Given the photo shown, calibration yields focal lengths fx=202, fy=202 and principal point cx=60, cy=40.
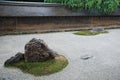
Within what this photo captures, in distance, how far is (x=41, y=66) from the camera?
407 cm

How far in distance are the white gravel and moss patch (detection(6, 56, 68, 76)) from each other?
0.11 m

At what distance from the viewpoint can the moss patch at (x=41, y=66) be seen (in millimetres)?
3885

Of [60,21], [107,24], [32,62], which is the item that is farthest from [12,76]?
[107,24]

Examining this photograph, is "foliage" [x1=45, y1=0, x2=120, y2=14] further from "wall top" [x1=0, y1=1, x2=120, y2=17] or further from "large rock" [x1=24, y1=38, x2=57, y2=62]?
"large rock" [x1=24, y1=38, x2=57, y2=62]

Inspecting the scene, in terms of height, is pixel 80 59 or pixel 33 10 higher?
pixel 33 10

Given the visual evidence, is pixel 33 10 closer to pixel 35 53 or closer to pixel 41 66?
pixel 35 53

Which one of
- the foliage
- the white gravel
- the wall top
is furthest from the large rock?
the foliage

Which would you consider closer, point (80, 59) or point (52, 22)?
point (80, 59)

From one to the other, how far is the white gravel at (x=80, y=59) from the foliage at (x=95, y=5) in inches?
96.9

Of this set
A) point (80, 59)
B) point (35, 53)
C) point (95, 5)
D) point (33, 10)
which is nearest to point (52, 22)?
point (33, 10)

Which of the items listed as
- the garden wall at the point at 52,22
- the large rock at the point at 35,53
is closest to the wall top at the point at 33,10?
the garden wall at the point at 52,22

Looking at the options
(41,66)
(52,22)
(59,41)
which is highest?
(52,22)

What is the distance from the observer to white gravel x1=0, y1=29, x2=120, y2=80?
148 inches

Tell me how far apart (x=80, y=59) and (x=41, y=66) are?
109 cm
